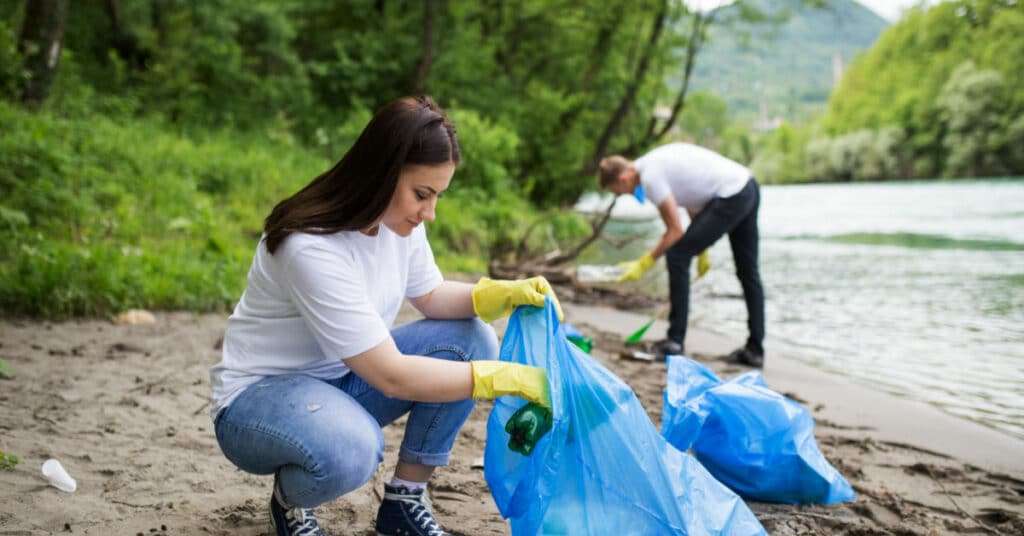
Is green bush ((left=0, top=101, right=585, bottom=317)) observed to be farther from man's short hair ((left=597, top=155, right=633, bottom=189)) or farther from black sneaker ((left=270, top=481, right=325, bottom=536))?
black sneaker ((left=270, top=481, right=325, bottom=536))

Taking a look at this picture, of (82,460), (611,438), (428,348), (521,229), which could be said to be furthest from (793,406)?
(521,229)

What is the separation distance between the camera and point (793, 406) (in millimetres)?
2320

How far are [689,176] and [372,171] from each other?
320 centimetres

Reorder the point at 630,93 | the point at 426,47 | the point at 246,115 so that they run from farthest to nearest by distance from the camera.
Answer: the point at 630,93
the point at 426,47
the point at 246,115

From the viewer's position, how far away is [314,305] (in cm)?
162

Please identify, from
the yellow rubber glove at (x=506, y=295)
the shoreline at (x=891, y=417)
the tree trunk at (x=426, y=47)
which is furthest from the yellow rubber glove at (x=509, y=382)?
the tree trunk at (x=426, y=47)

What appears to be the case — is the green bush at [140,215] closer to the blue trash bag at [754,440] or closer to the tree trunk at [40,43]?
the tree trunk at [40,43]

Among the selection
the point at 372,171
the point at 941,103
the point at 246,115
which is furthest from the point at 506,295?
the point at 941,103

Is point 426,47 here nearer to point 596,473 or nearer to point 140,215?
point 140,215

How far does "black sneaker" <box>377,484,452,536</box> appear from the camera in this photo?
187 centimetres

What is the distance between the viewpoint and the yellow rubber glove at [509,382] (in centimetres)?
167

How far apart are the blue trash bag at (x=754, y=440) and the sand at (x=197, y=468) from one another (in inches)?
2.6

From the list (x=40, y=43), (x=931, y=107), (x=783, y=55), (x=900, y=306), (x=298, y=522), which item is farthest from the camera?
(x=783, y=55)

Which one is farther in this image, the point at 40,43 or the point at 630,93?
the point at 630,93
